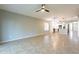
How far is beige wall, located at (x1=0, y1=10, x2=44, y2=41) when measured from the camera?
7.61 metres

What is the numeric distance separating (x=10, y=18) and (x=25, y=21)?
2.38m

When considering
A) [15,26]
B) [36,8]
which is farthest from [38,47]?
[15,26]

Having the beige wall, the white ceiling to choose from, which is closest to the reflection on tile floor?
the beige wall

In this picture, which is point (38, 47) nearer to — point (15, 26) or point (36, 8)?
point (36, 8)

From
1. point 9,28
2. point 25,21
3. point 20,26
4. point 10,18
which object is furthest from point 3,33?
point 25,21

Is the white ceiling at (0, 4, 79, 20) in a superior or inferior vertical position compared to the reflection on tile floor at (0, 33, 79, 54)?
superior

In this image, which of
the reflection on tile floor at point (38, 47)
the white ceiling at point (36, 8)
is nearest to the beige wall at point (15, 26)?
the white ceiling at point (36, 8)

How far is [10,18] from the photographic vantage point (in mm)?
8156

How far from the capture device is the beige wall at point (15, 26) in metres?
7.61

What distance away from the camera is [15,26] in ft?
28.8

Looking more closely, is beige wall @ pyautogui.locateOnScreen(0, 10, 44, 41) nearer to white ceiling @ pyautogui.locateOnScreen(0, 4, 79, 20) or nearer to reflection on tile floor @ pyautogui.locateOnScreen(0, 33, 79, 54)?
white ceiling @ pyautogui.locateOnScreen(0, 4, 79, 20)

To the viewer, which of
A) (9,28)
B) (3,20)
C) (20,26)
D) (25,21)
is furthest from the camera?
(25,21)
